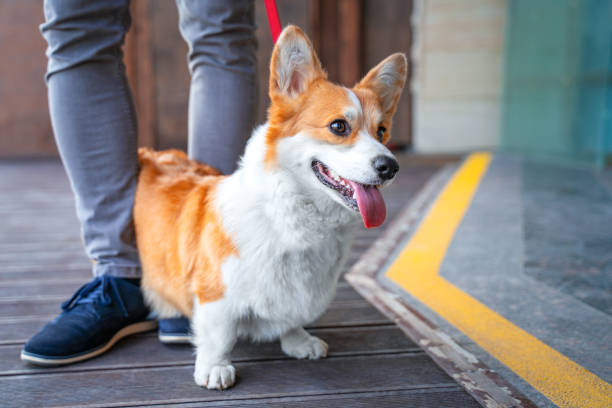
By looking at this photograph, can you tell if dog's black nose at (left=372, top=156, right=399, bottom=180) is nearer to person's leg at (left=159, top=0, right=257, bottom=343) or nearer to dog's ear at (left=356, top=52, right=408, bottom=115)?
dog's ear at (left=356, top=52, right=408, bottom=115)

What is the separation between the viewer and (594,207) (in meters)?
2.74

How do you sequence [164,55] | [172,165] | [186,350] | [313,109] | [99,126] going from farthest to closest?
[164,55] < [172,165] < [99,126] < [186,350] < [313,109]

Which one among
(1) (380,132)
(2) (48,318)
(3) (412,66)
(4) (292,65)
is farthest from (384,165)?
(3) (412,66)

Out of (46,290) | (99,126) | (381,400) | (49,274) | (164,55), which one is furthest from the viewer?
(164,55)

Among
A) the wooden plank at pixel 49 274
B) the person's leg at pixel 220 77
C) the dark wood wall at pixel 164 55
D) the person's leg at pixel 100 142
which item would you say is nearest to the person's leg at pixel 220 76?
the person's leg at pixel 220 77

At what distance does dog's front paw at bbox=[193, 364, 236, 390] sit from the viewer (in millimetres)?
1060

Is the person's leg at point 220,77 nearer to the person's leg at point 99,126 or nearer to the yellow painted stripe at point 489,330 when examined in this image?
the person's leg at point 99,126

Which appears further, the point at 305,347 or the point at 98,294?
the point at 98,294

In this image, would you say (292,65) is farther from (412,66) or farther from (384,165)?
(412,66)

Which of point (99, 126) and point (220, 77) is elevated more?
point (220, 77)

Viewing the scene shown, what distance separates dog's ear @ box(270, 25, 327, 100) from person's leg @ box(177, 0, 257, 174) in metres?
0.34

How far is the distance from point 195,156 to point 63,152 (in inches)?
14.3

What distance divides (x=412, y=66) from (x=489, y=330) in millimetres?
5180

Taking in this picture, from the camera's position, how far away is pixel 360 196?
1.05m
